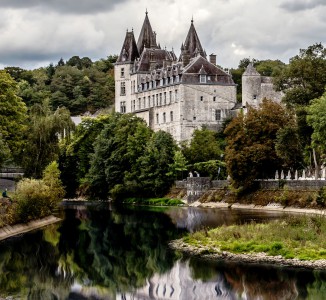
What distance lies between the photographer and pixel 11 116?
75750mm

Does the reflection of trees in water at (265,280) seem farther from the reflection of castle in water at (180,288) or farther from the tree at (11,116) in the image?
the tree at (11,116)

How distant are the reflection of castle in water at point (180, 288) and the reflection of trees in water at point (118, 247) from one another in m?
A: 1.01

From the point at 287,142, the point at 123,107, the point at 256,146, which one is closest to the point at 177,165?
the point at 256,146

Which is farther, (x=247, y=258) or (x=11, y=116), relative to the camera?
(x=11, y=116)

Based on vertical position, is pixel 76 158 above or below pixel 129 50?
below

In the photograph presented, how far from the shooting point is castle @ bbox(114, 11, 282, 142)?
11300 cm

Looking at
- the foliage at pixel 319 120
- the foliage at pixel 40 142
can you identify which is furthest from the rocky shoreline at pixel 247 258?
the foliage at pixel 40 142

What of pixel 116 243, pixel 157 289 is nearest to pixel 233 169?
pixel 116 243

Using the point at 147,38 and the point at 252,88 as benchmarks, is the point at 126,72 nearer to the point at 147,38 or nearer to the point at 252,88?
the point at 147,38

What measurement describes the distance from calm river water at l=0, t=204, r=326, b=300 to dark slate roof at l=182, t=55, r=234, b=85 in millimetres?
54857

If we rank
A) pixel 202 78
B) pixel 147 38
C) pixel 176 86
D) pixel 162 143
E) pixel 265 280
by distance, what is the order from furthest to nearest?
pixel 147 38
pixel 176 86
pixel 202 78
pixel 162 143
pixel 265 280

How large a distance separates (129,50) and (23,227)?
72045 mm

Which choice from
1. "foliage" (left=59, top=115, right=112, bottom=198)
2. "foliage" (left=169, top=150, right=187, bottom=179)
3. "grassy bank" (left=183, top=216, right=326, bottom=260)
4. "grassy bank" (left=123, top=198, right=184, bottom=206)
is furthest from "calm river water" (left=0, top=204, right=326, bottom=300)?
"foliage" (left=59, top=115, right=112, bottom=198)

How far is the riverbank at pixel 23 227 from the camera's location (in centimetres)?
5445
